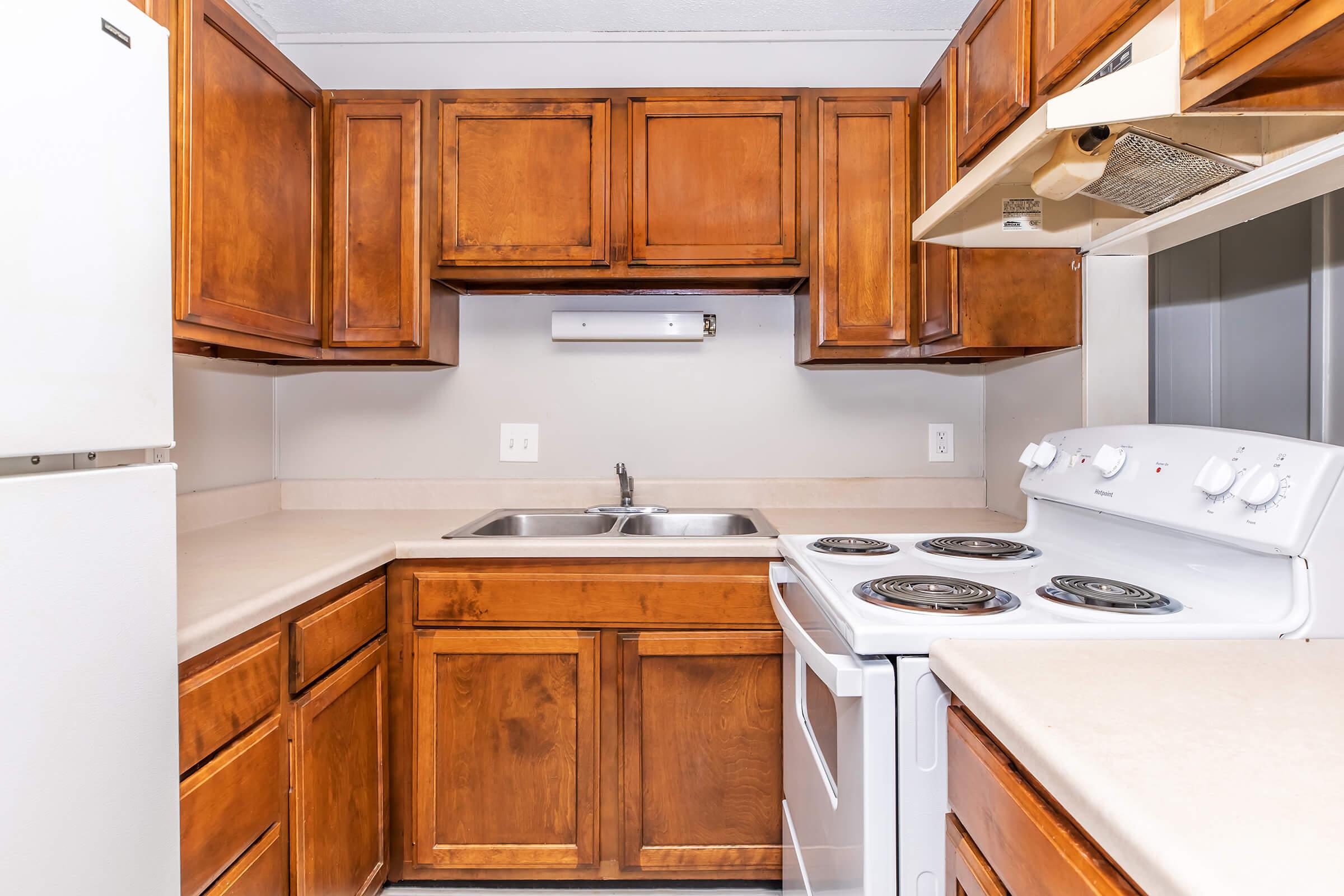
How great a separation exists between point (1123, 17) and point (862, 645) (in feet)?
3.33

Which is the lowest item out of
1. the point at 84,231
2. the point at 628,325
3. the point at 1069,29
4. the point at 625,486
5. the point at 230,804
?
the point at 230,804

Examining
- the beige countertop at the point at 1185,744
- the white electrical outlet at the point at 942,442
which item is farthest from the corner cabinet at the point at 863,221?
the beige countertop at the point at 1185,744

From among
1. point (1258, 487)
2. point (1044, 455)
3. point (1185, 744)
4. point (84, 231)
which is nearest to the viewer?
point (1185, 744)

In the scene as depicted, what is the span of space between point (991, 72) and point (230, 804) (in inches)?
76.2

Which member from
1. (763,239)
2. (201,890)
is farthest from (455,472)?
(201,890)

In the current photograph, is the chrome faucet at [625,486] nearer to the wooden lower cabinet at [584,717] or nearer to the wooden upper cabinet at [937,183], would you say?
the wooden lower cabinet at [584,717]

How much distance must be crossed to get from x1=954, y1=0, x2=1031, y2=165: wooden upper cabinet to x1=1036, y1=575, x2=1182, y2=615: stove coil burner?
90 cm

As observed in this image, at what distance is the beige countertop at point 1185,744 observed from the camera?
44 cm

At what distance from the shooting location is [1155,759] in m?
0.56

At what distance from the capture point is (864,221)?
6.23 feet

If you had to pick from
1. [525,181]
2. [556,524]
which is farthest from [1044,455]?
[525,181]

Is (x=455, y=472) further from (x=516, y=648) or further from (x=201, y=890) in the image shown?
(x=201, y=890)

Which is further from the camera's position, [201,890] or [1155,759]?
[201,890]

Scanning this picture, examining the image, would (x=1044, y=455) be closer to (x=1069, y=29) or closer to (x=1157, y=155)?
(x=1157, y=155)
